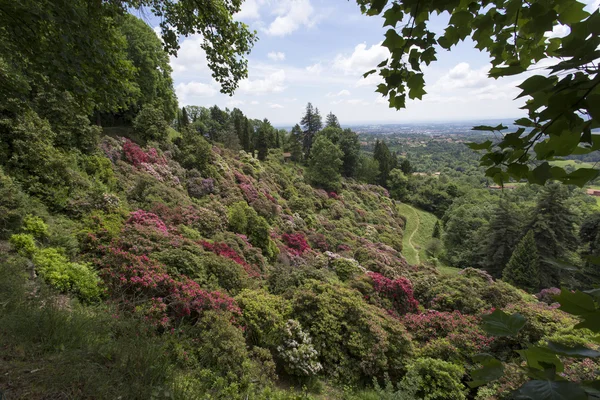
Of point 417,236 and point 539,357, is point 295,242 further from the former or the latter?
point 417,236

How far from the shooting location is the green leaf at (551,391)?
2.38ft

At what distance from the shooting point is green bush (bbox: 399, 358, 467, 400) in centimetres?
550

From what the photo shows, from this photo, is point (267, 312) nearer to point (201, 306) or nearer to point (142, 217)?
point (201, 306)

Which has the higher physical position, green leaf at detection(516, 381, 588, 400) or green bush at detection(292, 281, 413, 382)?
green leaf at detection(516, 381, 588, 400)

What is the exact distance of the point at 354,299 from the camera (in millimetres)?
7926

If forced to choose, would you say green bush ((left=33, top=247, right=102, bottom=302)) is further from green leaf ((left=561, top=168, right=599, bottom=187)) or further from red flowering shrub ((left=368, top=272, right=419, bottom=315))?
red flowering shrub ((left=368, top=272, right=419, bottom=315))

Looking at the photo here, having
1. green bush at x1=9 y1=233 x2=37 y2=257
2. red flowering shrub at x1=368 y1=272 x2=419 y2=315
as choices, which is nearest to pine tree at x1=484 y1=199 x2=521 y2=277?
red flowering shrub at x1=368 y1=272 x2=419 y2=315

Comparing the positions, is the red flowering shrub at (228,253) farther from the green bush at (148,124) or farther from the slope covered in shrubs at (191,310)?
the green bush at (148,124)

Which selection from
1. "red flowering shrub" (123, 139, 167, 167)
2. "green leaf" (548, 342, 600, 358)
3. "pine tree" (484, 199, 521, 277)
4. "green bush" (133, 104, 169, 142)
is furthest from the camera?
"pine tree" (484, 199, 521, 277)

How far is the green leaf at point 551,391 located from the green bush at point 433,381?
5515mm

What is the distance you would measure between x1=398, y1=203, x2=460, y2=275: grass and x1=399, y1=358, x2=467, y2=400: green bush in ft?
54.2

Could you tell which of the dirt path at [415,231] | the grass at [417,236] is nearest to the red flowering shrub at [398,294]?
the grass at [417,236]

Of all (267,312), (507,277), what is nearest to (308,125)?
(507,277)

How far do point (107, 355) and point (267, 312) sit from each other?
164 inches
